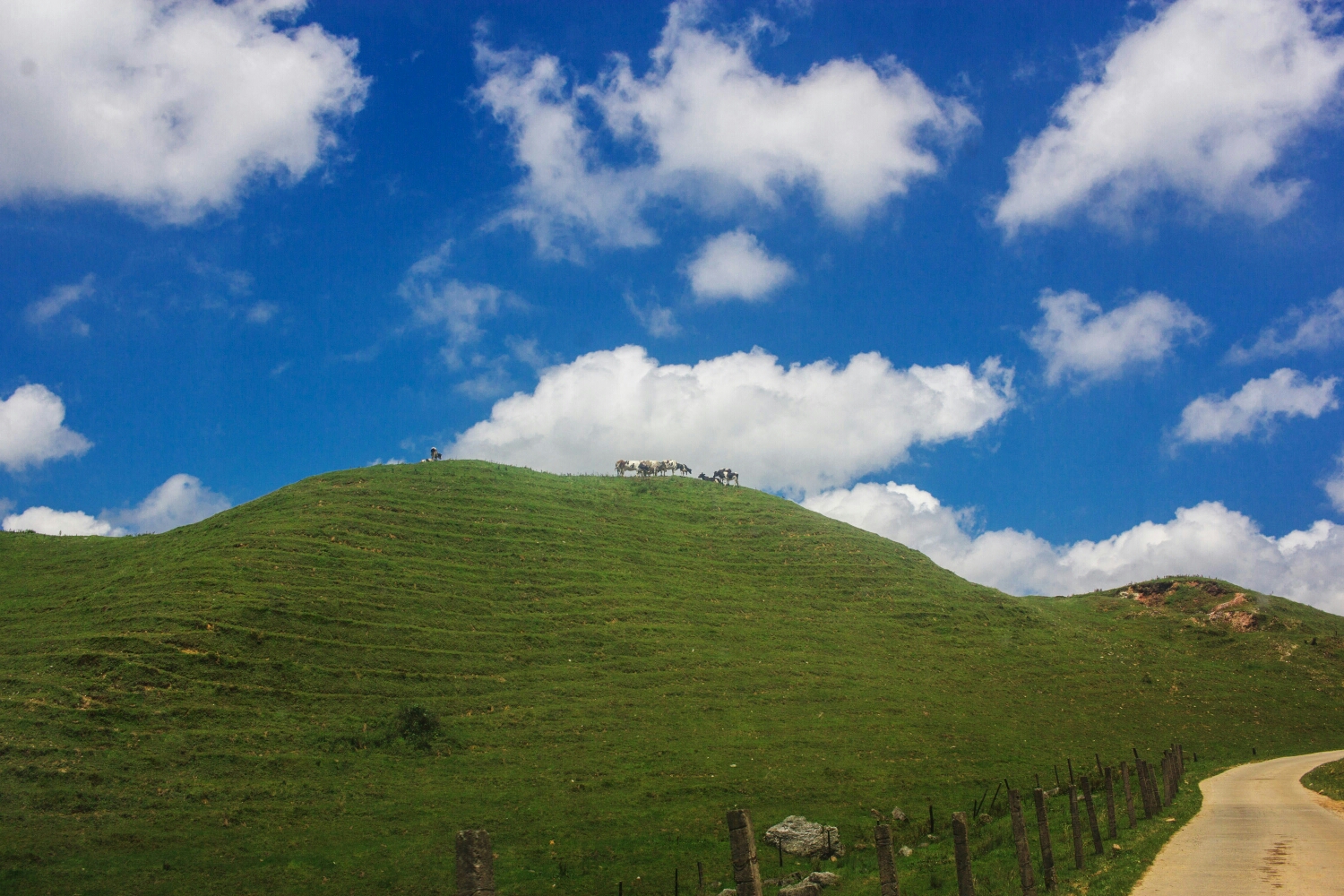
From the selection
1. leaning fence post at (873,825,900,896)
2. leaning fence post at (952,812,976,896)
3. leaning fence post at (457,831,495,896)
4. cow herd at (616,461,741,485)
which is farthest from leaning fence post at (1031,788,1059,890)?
cow herd at (616,461,741,485)

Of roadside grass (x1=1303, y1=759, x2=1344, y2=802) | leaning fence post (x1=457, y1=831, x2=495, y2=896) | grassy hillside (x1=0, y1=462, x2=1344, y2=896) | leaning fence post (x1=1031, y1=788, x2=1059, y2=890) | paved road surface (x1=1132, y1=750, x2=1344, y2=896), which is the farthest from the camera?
grassy hillside (x1=0, y1=462, x2=1344, y2=896)

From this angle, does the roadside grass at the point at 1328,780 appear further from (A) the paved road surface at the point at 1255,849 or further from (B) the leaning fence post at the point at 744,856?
(B) the leaning fence post at the point at 744,856

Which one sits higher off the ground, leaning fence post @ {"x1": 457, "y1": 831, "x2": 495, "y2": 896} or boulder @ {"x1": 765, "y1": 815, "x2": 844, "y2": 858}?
leaning fence post @ {"x1": 457, "y1": 831, "x2": 495, "y2": 896}

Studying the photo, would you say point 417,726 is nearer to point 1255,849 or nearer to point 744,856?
point 744,856

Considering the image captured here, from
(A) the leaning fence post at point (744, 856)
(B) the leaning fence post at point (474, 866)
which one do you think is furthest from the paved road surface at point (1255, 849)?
(B) the leaning fence post at point (474, 866)

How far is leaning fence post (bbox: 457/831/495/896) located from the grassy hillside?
14.0 metres

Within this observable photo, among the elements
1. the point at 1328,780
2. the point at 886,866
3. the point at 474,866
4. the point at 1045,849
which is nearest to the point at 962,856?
the point at 886,866

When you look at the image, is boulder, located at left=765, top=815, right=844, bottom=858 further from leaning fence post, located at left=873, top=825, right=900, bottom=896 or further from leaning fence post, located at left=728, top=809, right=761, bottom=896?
leaning fence post, located at left=728, top=809, right=761, bottom=896

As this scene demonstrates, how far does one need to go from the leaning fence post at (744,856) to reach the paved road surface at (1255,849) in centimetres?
916

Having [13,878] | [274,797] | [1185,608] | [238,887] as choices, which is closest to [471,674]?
[274,797]

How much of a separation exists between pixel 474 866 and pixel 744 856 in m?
4.84

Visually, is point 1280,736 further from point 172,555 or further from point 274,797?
point 172,555

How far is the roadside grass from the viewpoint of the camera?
3016 cm

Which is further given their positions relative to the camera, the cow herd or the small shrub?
the cow herd
